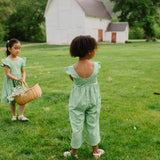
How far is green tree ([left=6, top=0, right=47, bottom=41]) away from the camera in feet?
118

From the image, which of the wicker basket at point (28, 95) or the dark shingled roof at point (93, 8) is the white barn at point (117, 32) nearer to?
the dark shingled roof at point (93, 8)

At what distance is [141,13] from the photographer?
33.4 m

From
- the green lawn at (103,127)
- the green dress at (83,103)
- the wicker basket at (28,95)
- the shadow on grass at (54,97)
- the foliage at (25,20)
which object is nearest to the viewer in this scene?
the green dress at (83,103)

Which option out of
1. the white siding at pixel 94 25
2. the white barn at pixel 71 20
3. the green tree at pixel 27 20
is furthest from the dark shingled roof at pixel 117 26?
the green tree at pixel 27 20

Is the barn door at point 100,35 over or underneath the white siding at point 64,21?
underneath

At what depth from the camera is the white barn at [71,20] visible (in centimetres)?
2784

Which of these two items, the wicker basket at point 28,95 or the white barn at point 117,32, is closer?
the wicker basket at point 28,95

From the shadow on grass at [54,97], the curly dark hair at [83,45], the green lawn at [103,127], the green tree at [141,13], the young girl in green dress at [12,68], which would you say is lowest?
the green lawn at [103,127]

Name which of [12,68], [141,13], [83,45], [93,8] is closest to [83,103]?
[83,45]

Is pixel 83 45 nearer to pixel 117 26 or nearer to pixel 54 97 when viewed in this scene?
pixel 54 97

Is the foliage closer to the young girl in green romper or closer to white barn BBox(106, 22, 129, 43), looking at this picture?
white barn BBox(106, 22, 129, 43)

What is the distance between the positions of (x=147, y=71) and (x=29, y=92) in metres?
5.88

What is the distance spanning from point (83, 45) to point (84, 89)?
0.52 m

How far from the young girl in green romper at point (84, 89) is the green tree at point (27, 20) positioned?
3625cm
